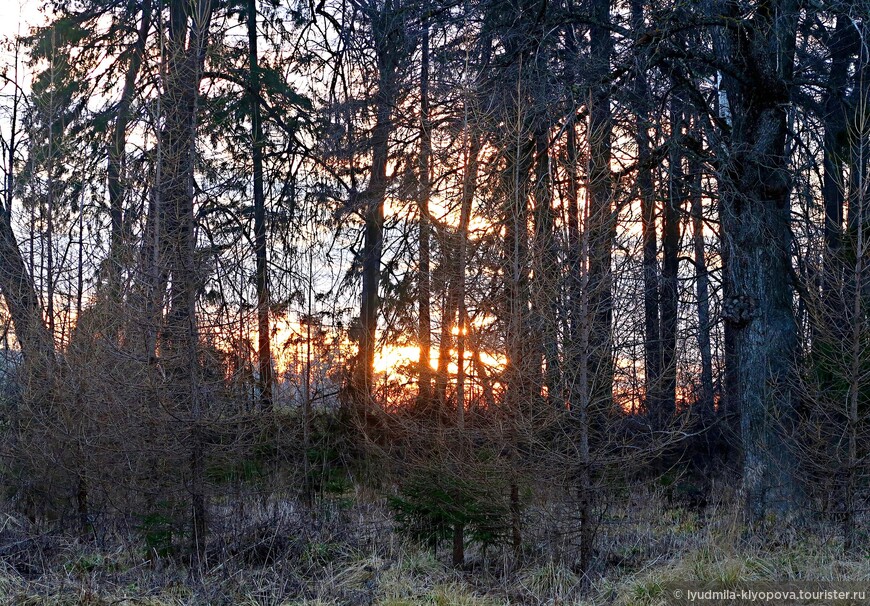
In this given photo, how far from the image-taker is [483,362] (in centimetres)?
777

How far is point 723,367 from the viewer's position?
12883 mm

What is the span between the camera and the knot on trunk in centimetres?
925

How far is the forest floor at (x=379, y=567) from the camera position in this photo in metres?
6.70

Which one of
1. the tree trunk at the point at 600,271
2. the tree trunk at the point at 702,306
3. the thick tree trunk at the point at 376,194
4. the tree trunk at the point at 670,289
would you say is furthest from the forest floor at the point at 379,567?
the tree trunk at the point at 670,289

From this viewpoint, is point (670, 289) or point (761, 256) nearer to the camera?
point (761, 256)

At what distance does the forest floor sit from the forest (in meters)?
0.04

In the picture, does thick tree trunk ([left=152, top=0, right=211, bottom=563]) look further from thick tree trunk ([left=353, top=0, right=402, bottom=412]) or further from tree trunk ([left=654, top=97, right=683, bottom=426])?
tree trunk ([left=654, top=97, right=683, bottom=426])

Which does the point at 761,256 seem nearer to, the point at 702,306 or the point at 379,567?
the point at 379,567

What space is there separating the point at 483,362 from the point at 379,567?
7.22 feet

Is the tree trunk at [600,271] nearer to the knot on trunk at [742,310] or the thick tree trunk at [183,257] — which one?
the knot on trunk at [742,310]

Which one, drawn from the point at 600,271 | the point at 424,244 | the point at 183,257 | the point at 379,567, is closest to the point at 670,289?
the point at 424,244

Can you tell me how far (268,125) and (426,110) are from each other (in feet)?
17.6

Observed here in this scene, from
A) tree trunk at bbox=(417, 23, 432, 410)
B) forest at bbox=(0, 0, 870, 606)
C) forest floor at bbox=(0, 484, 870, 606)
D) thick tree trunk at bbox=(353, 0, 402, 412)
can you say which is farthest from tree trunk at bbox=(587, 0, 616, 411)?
thick tree trunk at bbox=(353, 0, 402, 412)

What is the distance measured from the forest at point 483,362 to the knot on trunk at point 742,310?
2 centimetres
